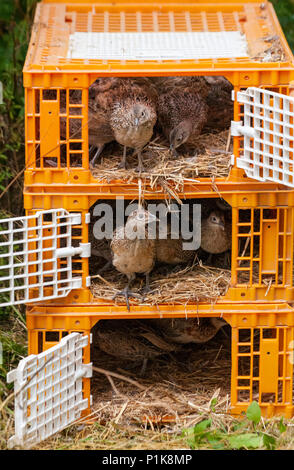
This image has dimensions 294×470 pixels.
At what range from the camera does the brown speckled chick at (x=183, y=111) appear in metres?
6.05

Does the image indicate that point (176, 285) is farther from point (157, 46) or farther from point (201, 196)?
point (157, 46)

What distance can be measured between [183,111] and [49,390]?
2159mm

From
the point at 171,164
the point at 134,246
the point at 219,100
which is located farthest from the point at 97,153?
the point at 219,100

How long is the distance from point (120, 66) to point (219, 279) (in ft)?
5.15

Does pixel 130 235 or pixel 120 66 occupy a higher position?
pixel 120 66

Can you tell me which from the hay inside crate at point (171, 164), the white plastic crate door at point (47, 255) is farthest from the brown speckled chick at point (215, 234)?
the white plastic crate door at point (47, 255)

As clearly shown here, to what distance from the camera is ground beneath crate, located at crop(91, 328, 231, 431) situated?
19.0ft

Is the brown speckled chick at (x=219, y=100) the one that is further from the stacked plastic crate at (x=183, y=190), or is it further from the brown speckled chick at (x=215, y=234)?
the brown speckled chick at (x=215, y=234)

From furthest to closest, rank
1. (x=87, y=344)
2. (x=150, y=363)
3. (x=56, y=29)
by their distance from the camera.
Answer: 1. (x=150, y=363)
2. (x=56, y=29)
3. (x=87, y=344)

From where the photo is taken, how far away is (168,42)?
5.96m

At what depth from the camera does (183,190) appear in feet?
18.0

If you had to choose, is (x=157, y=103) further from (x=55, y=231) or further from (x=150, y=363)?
(x=150, y=363)

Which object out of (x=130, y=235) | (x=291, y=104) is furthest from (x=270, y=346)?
(x=291, y=104)

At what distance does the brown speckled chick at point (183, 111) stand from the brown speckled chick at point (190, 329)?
125 centimetres
